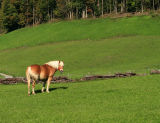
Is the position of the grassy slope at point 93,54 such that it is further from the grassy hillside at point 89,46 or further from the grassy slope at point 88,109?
the grassy slope at point 88,109

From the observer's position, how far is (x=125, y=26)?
89812 mm

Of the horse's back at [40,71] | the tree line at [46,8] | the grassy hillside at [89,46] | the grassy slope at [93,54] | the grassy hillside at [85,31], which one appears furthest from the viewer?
the tree line at [46,8]

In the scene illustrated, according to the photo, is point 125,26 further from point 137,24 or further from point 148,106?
point 148,106

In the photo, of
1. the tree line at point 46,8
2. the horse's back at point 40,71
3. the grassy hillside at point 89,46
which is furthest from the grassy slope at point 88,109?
the tree line at point 46,8

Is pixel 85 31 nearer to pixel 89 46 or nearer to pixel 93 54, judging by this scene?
pixel 89 46

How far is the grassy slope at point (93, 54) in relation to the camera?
5721 cm

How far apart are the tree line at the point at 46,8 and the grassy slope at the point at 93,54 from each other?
4822cm

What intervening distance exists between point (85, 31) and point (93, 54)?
1067 inches

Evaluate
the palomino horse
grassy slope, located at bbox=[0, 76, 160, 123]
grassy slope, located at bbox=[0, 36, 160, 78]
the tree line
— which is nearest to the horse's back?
the palomino horse

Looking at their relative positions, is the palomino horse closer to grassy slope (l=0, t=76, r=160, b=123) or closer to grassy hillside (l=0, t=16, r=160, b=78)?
grassy slope (l=0, t=76, r=160, b=123)

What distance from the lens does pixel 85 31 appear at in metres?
93.2

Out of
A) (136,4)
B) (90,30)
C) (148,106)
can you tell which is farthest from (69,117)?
(136,4)

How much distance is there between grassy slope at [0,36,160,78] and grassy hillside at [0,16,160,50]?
587 centimetres

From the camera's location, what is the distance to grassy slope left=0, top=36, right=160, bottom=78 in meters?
57.2
